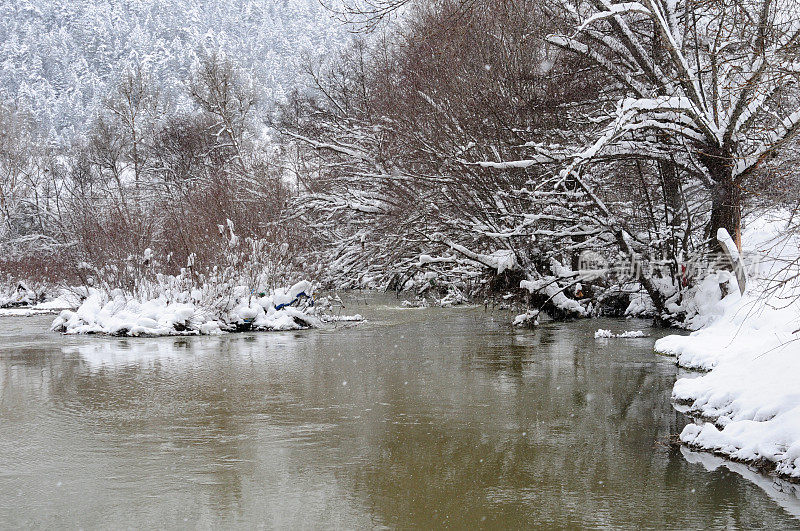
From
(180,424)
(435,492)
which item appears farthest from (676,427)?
(180,424)

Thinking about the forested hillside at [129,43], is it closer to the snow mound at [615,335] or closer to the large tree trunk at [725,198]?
the snow mound at [615,335]

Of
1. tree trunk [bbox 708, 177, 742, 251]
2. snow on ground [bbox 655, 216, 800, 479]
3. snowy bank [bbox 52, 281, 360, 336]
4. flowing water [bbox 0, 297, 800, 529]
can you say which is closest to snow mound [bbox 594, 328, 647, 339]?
flowing water [bbox 0, 297, 800, 529]

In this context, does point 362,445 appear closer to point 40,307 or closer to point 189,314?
point 189,314

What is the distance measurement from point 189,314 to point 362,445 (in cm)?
1100

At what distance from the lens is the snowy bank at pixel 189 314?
56.8 feet

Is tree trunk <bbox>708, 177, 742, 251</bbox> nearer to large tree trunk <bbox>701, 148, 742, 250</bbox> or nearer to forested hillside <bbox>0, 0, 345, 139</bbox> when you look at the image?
large tree trunk <bbox>701, 148, 742, 250</bbox>

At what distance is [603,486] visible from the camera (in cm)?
598

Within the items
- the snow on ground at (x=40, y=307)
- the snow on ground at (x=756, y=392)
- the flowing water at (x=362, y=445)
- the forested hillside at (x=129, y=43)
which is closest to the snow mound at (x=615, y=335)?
the flowing water at (x=362, y=445)

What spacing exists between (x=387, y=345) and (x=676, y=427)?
775 cm

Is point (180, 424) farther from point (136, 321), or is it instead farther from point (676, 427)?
point (136, 321)

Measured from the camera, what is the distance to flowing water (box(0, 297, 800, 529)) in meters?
5.48

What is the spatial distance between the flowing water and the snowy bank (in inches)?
153

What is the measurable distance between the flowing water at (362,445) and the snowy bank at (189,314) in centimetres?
389

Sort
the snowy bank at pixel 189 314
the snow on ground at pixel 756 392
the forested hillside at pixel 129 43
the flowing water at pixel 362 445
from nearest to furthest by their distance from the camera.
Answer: the flowing water at pixel 362 445, the snow on ground at pixel 756 392, the snowy bank at pixel 189 314, the forested hillside at pixel 129 43
